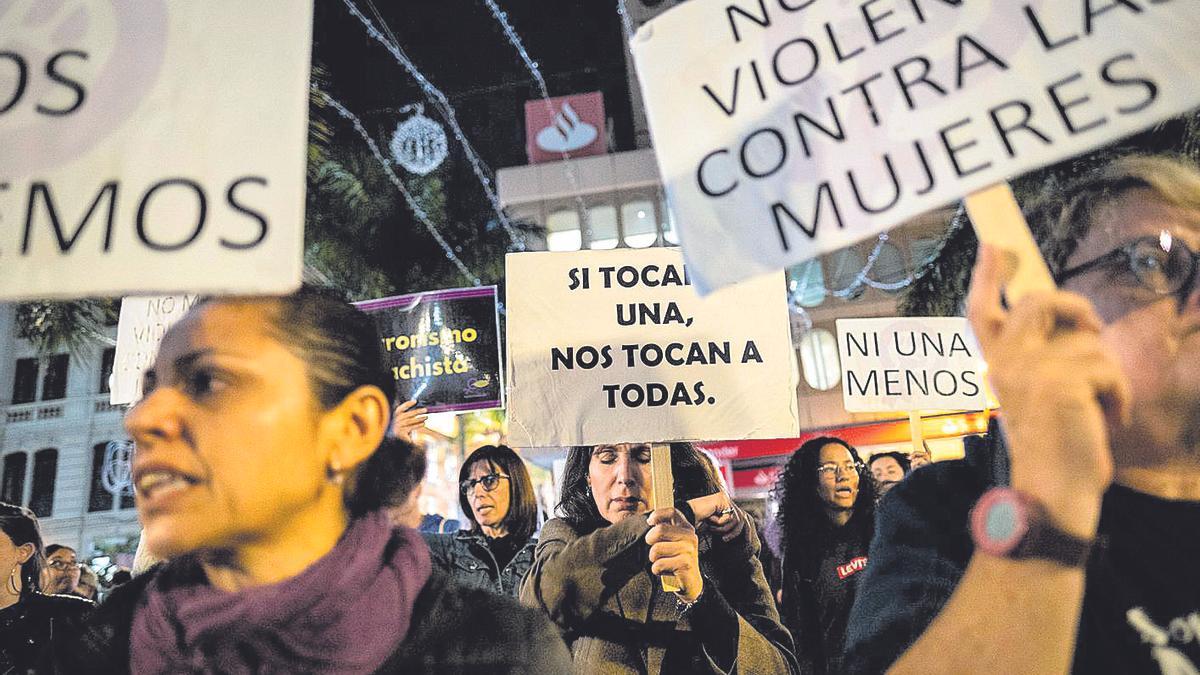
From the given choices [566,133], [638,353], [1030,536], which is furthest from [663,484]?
[566,133]

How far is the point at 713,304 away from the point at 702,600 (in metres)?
1.15

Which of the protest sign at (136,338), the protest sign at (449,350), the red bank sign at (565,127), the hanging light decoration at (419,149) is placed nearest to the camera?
the protest sign at (136,338)

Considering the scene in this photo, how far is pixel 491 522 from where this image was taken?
4395 millimetres

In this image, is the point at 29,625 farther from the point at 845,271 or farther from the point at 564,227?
the point at 564,227

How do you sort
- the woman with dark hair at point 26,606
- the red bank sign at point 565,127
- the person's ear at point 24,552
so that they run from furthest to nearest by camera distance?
the red bank sign at point 565,127, the person's ear at point 24,552, the woman with dark hair at point 26,606

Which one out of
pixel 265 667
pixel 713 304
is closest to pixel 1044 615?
pixel 265 667

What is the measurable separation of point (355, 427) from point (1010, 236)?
4.16 ft

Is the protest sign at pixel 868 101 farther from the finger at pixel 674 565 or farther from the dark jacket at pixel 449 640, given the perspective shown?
the finger at pixel 674 565

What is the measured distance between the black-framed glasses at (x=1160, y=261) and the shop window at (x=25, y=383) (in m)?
37.8

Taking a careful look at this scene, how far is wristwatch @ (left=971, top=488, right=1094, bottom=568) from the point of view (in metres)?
1.37

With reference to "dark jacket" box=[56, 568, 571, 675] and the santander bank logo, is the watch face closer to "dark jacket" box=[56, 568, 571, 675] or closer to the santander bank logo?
"dark jacket" box=[56, 568, 571, 675]

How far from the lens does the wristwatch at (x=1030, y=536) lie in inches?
53.9

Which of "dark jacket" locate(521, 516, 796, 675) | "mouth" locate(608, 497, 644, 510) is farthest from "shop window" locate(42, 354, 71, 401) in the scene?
"dark jacket" locate(521, 516, 796, 675)

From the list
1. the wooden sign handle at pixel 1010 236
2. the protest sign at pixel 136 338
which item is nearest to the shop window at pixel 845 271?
the protest sign at pixel 136 338
